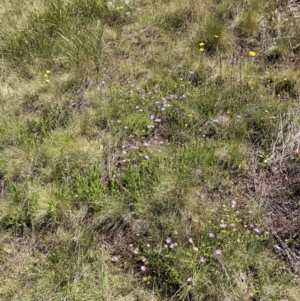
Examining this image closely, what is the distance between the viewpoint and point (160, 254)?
2693mm

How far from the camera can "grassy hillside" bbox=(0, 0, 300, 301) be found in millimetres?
2678

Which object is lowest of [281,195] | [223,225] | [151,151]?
[281,195]

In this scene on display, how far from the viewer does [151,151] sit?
10.9 feet

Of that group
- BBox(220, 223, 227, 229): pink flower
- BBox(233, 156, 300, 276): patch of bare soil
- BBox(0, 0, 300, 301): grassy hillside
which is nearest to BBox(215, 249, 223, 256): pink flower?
BBox(0, 0, 300, 301): grassy hillside

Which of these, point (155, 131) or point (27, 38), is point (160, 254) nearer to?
point (155, 131)

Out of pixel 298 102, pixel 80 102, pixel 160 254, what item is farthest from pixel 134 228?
pixel 298 102

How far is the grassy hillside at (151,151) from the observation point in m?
2.68

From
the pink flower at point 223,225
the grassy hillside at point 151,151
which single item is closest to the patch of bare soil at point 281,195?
the grassy hillside at point 151,151

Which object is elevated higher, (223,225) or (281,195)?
(223,225)

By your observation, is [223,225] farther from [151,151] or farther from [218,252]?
[151,151]

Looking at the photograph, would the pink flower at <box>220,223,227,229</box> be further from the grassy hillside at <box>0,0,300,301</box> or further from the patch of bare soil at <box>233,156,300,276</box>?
the patch of bare soil at <box>233,156,300,276</box>

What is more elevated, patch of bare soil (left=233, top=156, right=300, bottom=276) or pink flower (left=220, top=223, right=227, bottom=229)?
pink flower (left=220, top=223, right=227, bottom=229)

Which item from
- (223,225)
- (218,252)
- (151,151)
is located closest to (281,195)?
(223,225)

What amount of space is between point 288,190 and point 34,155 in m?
2.21
